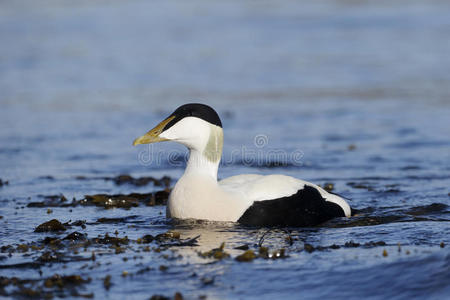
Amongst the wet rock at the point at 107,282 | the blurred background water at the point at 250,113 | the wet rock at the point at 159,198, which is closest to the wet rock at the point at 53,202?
the blurred background water at the point at 250,113

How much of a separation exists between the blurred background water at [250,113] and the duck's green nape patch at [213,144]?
2.30ft

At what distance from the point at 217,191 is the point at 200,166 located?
1.09ft

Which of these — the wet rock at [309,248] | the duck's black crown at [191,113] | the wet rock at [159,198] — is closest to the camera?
the wet rock at [309,248]

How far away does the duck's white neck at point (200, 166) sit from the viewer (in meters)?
6.43

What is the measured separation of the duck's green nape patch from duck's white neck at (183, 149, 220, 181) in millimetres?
33

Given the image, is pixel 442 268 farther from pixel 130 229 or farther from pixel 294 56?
pixel 294 56

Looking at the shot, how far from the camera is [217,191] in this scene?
6.24m

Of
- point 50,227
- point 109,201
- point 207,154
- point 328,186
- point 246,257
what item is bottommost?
point 246,257

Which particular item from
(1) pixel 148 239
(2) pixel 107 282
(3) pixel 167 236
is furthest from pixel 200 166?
(2) pixel 107 282

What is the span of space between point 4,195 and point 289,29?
15.1m

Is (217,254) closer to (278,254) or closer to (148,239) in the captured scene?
(278,254)

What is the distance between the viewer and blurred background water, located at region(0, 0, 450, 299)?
509 cm

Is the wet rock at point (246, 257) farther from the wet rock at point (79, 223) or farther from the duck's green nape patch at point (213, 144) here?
the wet rock at point (79, 223)

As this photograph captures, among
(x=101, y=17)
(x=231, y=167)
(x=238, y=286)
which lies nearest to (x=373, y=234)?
(x=238, y=286)
